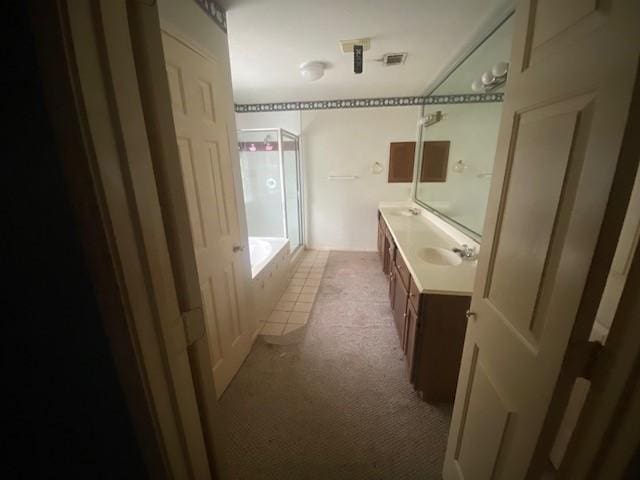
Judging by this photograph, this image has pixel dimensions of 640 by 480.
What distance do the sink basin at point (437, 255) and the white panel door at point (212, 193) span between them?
1451mm

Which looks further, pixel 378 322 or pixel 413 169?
pixel 413 169

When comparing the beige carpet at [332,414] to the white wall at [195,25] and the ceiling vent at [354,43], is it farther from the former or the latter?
the ceiling vent at [354,43]

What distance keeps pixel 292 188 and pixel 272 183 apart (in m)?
0.36

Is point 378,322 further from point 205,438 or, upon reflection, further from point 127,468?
point 127,468

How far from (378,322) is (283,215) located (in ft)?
7.44

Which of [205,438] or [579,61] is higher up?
[579,61]

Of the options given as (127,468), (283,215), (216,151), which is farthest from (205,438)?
(283,215)

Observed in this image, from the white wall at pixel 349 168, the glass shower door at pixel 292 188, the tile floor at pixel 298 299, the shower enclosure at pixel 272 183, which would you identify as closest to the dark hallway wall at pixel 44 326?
the tile floor at pixel 298 299

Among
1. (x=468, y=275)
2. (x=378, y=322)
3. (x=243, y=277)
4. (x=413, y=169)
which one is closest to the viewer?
(x=468, y=275)

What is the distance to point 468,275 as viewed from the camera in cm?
153

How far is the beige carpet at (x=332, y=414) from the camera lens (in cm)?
131

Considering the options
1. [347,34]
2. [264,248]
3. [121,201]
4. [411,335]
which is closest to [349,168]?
[264,248]

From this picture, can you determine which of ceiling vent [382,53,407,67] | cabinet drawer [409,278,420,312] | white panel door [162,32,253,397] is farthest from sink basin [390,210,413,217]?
white panel door [162,32,253,397]

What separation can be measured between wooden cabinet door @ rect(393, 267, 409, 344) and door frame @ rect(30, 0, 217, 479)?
1.57 metres
